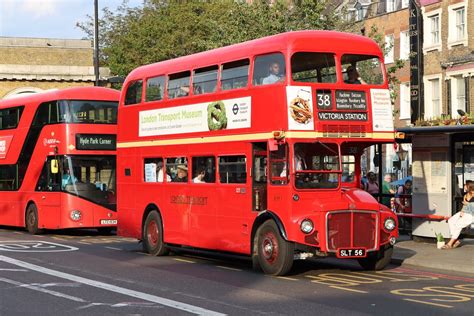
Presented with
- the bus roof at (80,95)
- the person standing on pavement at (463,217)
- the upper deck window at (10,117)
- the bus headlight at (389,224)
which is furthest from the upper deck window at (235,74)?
the upper deck window at (10,117)

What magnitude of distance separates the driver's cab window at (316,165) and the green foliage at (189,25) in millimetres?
17352

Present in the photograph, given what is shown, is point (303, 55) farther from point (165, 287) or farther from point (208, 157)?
point (165, 287)

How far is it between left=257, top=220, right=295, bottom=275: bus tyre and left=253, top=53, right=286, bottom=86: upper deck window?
2410 millimetres

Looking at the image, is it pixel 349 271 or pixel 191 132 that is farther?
pixel 191 132

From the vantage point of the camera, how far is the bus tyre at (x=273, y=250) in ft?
47.5

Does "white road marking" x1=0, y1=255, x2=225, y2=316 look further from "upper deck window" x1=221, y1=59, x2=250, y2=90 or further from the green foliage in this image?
the green foliage

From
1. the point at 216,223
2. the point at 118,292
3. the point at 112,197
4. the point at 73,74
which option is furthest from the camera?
the point at 73,74

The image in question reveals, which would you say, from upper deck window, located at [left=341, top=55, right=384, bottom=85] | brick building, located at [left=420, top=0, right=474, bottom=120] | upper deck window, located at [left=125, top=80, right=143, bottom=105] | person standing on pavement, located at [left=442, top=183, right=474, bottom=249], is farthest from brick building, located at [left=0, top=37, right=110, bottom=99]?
upper deck window, located at [left=341, top=55, right=384, bottom=85]

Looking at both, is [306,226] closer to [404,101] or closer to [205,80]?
[205,80]

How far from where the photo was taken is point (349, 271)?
51.8 ft

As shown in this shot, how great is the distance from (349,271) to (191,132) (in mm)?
4195

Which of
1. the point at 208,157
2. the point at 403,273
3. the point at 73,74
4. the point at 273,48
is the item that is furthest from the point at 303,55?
the point at 73,74

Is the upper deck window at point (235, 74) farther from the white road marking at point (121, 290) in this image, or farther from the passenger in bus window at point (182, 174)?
the white road marking at point (121, 290)

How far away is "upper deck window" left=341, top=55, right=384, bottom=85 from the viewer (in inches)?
605
